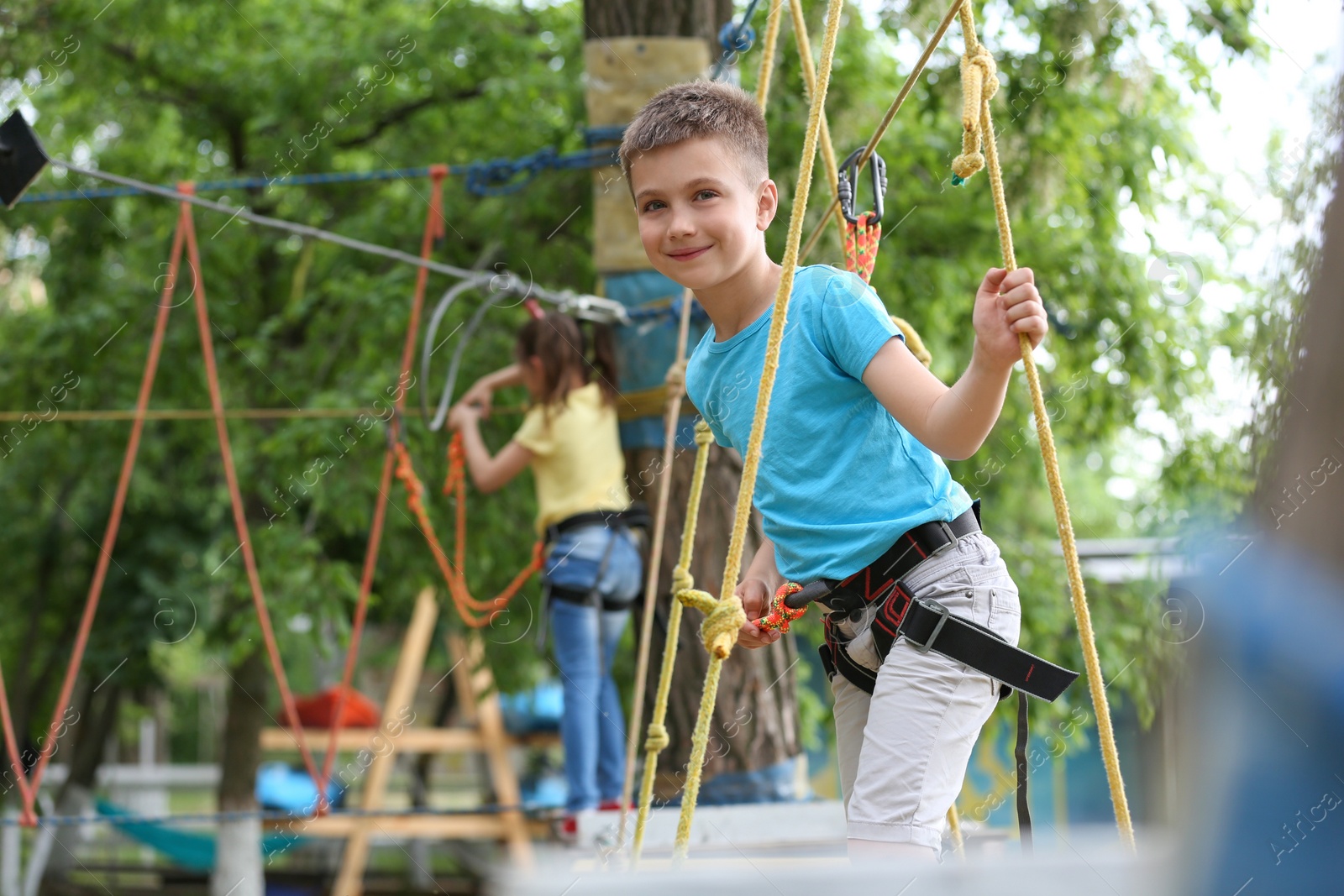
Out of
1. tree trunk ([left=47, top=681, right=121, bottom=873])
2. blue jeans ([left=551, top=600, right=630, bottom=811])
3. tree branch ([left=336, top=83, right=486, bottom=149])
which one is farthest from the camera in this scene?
tree trunk ([left=47, top=681, right=121, bottom=873])

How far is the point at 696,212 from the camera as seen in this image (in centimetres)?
184

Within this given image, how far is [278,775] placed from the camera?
13586 mm

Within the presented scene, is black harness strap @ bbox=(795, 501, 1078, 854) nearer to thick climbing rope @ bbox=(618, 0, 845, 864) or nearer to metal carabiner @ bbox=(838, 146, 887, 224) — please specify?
metal carabiner @ bbox=(838, 146, 887, 224)

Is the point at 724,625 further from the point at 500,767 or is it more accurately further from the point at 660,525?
the point at 500,767

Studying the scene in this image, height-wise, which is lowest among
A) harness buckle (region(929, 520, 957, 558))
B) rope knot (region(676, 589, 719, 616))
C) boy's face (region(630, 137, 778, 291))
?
rope knot (region(676, 589, 719, 616))

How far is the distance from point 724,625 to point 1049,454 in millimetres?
501

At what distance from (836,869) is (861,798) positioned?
0.91 metres

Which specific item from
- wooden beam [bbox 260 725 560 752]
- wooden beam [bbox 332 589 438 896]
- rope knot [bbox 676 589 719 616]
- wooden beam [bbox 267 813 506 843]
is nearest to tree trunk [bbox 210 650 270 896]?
wooden beam [bbox 267 813 506 843]

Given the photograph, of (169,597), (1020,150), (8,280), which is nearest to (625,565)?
(1020,150)

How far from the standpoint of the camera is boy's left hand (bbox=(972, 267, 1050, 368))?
1.51 m

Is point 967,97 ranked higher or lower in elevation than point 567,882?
higher

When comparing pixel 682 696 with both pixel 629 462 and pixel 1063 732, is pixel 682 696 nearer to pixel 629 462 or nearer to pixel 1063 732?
pixel 629 462

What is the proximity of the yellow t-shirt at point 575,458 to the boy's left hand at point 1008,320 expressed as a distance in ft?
8.43

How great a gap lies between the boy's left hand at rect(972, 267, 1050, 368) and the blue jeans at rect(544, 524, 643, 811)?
2516mm
